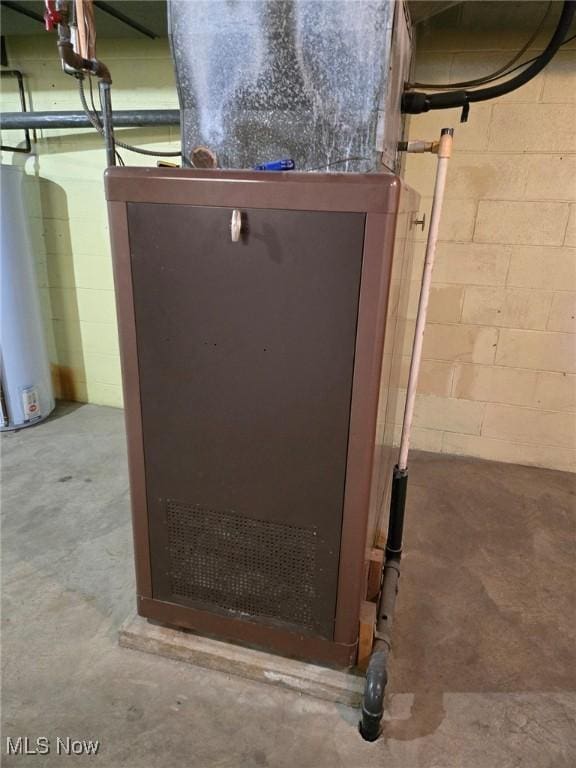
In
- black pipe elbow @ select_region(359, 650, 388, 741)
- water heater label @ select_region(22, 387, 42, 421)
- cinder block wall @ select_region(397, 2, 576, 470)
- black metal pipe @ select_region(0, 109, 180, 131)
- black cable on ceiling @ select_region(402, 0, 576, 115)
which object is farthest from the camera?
water heater label @ select_region(22, 387, 42, 421)

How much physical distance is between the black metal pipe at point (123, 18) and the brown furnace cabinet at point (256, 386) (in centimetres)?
133

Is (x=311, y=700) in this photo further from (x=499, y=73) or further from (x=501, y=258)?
(x=499, y=73)

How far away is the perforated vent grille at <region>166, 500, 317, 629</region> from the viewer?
128cm

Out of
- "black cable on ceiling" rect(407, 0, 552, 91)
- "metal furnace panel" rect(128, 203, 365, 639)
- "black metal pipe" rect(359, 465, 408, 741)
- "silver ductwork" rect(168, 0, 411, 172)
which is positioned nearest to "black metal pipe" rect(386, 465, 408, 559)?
"black metal pipe" rect(359, 465, 408, 741)

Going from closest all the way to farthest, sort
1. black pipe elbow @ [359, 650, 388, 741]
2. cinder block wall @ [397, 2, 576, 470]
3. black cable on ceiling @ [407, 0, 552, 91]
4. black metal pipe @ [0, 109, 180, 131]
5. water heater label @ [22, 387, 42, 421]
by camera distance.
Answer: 1. black pipe elbow @ [359, 650, 388, 741]
2. black cable on ceiling @ [407, 0, 552, 91]
3. cinder block wall @ [397, 2, 576, 470]
4. black metal pipe @ [0, 109, 180, 131]
5. water heater label @ [22, 387, 42, 421]

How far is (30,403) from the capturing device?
281 cm

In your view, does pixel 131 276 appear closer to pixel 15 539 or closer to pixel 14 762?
pixel 14 762

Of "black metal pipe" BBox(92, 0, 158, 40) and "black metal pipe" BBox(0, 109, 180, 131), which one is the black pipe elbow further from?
"black metal pipe" BBox(92, 0, 158, 40)

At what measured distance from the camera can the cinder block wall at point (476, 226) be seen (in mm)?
2141

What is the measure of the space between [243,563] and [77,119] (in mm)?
2195

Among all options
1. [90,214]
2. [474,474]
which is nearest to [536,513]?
[474,474]

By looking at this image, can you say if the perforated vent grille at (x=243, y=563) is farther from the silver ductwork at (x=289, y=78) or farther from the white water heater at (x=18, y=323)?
the white water heater at (x=18, y=323)

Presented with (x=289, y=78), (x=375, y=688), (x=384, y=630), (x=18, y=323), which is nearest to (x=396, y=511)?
(x=384, y=630)

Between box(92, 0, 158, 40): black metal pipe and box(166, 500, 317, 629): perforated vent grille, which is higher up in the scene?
box(92, 0, 158, 40): black metal pipe
